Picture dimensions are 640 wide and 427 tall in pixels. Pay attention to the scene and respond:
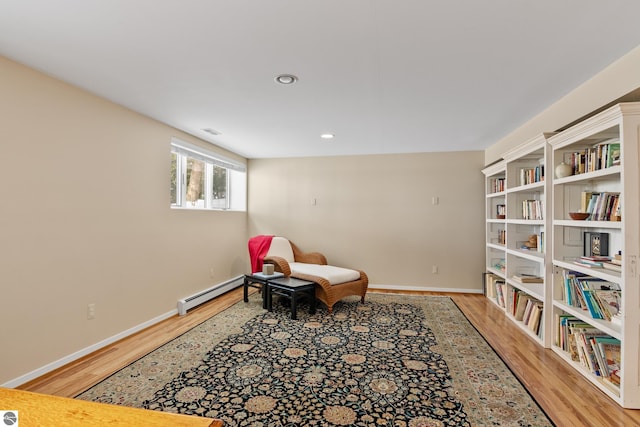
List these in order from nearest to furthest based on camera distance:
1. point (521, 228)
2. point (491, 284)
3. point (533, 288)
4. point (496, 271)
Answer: point (533, 288) → point (521, 228) → point (496, 271) → point (491, 284)

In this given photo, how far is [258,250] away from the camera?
5156 millimetres

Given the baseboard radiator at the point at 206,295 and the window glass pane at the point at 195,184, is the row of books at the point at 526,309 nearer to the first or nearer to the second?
the baseboard radiator at the point at 206,295

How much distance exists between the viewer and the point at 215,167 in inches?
212

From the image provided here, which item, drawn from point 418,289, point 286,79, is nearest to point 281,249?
point 418,289

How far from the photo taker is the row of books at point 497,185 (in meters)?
4.48

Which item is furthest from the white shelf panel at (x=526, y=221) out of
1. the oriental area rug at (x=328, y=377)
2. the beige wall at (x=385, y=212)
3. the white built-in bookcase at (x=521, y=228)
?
the beige wall at (x=385, y=212)

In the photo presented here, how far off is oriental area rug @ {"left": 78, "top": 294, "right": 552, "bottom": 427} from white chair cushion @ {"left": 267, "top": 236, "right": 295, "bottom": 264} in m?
1.65

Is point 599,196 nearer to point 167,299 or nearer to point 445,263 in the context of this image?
point 445,263

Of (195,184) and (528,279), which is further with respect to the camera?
(195,184)

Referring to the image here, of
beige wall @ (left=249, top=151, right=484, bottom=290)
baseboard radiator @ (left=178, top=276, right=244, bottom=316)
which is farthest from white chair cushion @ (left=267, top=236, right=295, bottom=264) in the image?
baseboard radiator @ (left=178, top=276, right=244, bottom=316)

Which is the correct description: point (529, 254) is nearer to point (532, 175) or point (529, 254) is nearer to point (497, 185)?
point (532, 175)

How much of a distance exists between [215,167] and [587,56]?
4665mm

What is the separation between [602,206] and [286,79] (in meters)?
2.52

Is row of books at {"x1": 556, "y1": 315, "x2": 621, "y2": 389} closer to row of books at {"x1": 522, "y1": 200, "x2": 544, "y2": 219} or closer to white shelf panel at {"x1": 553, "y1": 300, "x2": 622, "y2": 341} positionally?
white shelf panel at {"x1": 553, "y1": 300, "x2": 622, "y2": 341}
